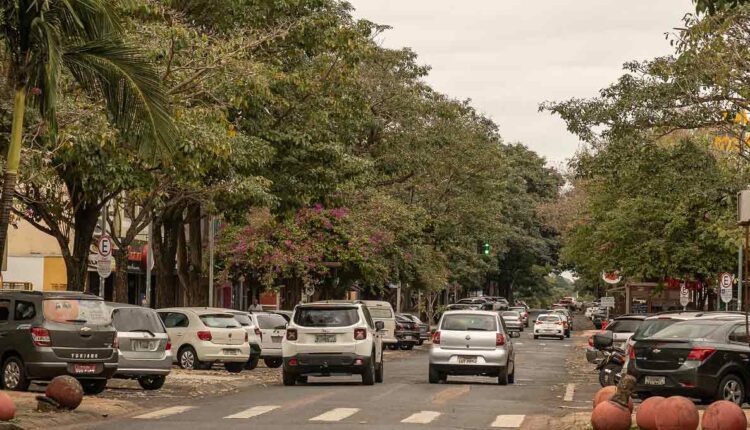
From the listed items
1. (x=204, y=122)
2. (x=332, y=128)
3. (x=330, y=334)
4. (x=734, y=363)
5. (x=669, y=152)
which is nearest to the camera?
(x=734, y=363)

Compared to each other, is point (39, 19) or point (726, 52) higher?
point (726, 52)

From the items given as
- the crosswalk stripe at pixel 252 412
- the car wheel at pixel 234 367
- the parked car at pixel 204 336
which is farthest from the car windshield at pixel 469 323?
the crosswalk stripe at pixel 252 412

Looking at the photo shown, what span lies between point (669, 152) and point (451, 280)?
52087 mm

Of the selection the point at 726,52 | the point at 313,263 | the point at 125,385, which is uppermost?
the point at 726,52

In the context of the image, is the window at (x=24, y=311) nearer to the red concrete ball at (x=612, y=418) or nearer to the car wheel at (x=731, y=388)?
the red concrete ball at (x=612, y=418)

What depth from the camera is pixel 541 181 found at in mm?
118000

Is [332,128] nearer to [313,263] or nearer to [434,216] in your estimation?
[313,263]

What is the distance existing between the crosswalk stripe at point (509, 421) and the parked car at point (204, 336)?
12.7 meters

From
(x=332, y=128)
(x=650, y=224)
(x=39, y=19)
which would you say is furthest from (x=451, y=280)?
(x=39, y=19)

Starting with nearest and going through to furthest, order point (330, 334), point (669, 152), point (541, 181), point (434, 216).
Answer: point (330, 334)
point (669, 152)
point (434, 216)
point (541, 181)

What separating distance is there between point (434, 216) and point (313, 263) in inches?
406

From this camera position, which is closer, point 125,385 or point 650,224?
point 125,385

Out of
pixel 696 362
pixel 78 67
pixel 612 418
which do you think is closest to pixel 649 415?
pixel 612 418

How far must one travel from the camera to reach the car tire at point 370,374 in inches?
1105
